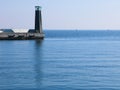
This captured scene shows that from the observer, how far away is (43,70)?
6366 centimetres

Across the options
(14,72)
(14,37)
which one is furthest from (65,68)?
(14,37)

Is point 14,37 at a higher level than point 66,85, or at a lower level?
lower

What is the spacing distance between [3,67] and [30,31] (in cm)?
10170

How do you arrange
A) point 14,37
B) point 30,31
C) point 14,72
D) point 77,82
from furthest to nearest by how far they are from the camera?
Result: point 30,31, point 14,37, point 14,72, point 77,82

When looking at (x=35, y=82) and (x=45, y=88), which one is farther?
(x=35, y=82)

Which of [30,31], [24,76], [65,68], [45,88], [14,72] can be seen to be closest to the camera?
[45,88]

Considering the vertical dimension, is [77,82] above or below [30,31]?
above

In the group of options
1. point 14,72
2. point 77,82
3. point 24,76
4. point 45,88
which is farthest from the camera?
point 14,72

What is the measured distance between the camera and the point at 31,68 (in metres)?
66.2

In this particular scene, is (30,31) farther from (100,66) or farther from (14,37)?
(100,66)

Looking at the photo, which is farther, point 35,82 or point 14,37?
point 14,37

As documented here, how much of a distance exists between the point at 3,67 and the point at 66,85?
1923cm

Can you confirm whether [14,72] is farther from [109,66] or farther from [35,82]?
[109,66]

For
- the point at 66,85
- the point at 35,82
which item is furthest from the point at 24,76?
the point at 66,85
